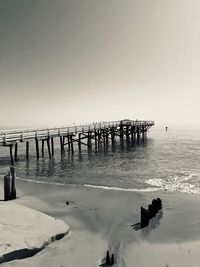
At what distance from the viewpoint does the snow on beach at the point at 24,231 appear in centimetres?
901

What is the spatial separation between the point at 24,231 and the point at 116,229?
3684 mm

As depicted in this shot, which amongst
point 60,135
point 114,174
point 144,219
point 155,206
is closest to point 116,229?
point 144,219

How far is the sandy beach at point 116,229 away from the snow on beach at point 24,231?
0.25m

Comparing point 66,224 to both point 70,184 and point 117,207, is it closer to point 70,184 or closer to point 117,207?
point 117,207

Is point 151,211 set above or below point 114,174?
above

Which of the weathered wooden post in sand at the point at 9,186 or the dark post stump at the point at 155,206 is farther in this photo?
the weathered wooden post in sand at the point at 9,186

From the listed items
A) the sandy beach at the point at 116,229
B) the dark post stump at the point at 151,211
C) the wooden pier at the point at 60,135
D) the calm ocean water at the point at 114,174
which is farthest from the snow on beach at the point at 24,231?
the wooden pier at the point at 60,135

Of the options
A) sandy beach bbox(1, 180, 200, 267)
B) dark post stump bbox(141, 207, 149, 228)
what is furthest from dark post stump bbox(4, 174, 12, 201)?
dark post stump bbox(141, 207, 149, 228)

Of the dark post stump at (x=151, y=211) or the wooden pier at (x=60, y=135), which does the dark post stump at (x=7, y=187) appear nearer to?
the dark post stump at (x=151, y=211)

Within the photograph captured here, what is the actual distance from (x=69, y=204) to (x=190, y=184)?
9.25 metres

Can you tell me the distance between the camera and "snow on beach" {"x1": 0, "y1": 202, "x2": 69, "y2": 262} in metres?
9.01

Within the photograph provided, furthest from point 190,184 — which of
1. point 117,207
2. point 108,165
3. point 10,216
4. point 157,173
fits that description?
point 10,216

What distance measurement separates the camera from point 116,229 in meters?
12.1

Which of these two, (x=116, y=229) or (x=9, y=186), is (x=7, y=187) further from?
(x=116, y=229)
